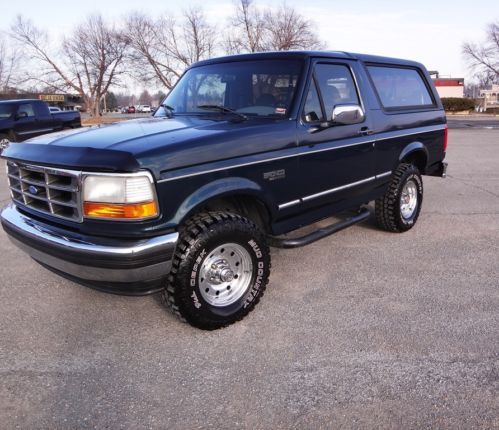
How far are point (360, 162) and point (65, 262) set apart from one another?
2.84 metres

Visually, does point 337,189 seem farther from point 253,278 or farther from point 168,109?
point 168,109

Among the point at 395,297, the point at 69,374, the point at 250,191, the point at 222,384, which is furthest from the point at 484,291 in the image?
the point at 69,374

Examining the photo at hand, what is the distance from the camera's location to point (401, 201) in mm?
5324

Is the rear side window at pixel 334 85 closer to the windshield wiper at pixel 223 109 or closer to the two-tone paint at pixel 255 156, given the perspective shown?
the two-tone paint at pixel 255 156

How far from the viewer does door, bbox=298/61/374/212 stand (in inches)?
146

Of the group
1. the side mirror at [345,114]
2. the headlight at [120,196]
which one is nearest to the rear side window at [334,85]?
the side mirror at [345,114]

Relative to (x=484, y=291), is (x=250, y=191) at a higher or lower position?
higher

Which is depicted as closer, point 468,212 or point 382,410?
point 382,410

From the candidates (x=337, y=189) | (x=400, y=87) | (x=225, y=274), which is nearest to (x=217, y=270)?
(x=225, y=274)

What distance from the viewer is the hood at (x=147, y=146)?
263 cm

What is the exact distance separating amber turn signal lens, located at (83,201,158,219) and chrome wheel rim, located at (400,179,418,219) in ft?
11.7

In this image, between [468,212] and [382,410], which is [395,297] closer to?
[382,410]

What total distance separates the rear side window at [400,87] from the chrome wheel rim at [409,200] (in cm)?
96

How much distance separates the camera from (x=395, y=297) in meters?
3.63
